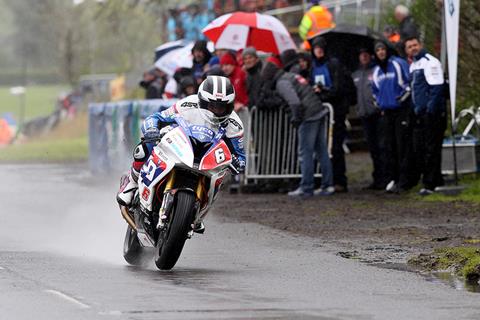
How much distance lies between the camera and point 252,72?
778 inches

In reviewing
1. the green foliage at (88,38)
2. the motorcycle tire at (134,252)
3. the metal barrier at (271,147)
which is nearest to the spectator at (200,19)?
the metal barrier at (271,147)

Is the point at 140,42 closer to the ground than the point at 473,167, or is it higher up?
closer to the ground

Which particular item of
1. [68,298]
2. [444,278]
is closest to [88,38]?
[444,278]

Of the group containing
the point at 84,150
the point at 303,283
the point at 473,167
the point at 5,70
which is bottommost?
the point at 5,70

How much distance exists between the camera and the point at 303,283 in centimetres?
1076

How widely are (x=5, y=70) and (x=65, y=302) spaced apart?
108902 mm

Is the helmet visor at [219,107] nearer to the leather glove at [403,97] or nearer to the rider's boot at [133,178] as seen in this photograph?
the rider's boot at [133,178]

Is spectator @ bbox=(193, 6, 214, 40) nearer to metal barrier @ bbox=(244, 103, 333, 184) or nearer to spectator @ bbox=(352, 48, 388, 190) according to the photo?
metal barrier @ bbox=(244, 103, 333, 184)

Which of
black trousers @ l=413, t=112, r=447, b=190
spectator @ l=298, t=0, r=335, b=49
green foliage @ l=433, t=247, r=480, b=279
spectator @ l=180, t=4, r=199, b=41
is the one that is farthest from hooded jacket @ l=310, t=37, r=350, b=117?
spectator @ l=180, t=4, r=199, b=41

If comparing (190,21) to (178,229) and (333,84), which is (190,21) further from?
(178,229)

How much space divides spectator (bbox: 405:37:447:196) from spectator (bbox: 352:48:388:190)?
987 millimetres

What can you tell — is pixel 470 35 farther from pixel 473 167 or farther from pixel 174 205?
pixel 174 205

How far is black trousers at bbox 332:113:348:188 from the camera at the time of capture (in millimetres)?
19953

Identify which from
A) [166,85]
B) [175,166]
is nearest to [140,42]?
[166,85]
